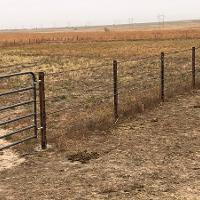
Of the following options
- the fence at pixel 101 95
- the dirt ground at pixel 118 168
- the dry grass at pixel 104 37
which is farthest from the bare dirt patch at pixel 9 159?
the dry grass at pixel 104 37

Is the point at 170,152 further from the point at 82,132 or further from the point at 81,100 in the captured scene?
the point at 81,100

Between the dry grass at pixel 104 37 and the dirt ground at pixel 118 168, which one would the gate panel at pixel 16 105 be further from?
the dry grass at pixel 104 37

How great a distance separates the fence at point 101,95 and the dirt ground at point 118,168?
76cm

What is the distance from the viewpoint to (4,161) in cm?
845

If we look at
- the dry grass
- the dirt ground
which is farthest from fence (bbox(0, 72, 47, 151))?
the dry grass

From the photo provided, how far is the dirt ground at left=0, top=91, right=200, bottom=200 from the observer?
671 centimetres

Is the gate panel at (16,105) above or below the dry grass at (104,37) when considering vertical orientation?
below

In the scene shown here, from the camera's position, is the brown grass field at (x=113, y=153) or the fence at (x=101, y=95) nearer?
the brown grass field at (x=113, y=153)

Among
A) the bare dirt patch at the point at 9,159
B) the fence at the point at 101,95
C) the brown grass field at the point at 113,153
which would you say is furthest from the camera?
the fence at the point at 101,95

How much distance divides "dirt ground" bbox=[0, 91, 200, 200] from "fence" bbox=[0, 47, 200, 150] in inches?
30.1

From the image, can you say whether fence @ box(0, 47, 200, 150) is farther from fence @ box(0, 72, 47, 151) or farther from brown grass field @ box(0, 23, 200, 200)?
fence @ box(0, 72, 47, 151)

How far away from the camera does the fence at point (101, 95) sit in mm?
10969

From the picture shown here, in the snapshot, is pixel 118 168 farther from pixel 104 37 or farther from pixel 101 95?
pixel 104 37

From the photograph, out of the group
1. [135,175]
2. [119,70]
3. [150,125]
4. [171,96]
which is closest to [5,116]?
[150,125]
